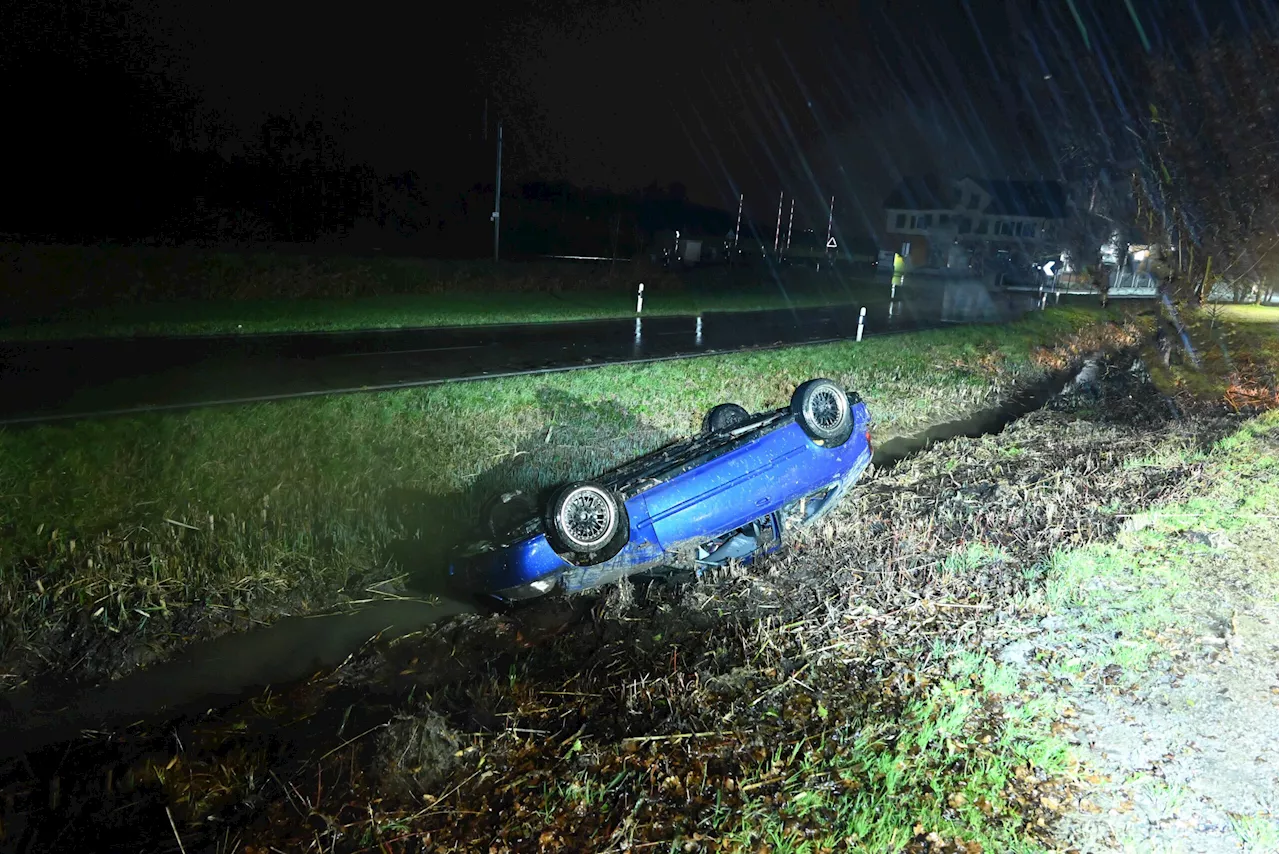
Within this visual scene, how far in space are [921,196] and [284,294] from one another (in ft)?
227

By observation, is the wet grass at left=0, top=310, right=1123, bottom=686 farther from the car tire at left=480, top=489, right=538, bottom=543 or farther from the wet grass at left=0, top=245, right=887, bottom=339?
the wet grass at left=0, top=245, right=887, bottom=339

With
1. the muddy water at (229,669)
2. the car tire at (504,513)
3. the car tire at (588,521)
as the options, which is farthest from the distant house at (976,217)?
the muddy water at (229,669)

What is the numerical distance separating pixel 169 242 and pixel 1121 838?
30737mm

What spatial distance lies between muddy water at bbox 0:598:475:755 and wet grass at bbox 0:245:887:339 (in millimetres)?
10493

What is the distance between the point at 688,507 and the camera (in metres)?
7.42

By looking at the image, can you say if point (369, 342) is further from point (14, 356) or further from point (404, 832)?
point (404, 832)

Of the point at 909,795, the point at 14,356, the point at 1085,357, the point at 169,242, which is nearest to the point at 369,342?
the point at 14,356

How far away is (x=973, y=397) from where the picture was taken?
1814cm

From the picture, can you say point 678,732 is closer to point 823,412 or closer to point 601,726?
point 601,726

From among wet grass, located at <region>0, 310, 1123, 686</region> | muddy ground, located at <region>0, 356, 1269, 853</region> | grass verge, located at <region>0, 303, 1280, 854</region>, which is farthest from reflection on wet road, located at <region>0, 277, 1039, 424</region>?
grass verge, located at <region>0, 303, 1280, 854</region>

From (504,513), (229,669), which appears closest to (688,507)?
(504,513)

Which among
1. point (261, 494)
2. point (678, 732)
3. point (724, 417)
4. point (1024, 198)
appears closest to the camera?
point (678, 732)

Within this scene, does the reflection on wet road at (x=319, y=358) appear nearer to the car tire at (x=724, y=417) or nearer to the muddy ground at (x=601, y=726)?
the car tire at (x=724, y=417)

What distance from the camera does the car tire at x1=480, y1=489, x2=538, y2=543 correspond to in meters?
8.53
